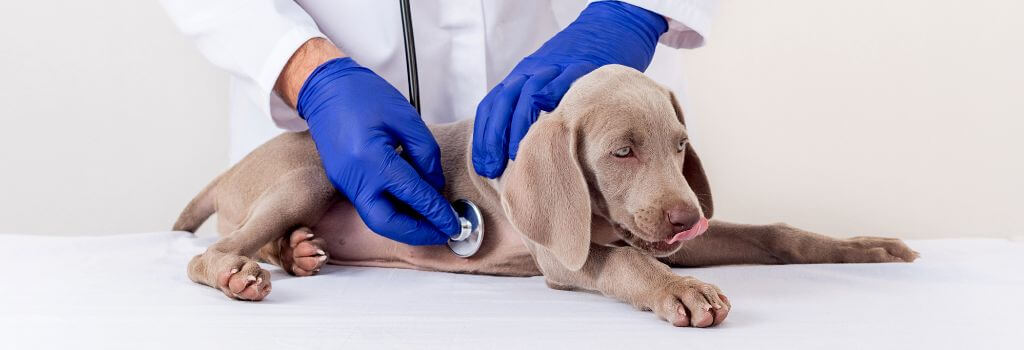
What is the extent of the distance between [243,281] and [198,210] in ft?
3.52

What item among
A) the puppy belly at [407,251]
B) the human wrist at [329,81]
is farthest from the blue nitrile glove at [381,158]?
the puppy belly at [407,251]

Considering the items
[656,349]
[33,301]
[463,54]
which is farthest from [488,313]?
[463,54]

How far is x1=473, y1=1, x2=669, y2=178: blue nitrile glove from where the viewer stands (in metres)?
2.27

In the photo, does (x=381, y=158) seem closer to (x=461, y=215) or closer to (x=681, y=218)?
(x=461, y=215)

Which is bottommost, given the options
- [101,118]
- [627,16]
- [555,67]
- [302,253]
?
[101,118]

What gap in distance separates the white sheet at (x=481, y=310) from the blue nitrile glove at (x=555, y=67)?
1.10 ft

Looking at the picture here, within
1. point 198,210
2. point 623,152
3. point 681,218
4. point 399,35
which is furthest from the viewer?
point 198,210

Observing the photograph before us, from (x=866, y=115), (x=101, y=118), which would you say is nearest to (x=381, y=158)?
(x=101, y=118)

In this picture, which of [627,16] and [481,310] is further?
[627,16]

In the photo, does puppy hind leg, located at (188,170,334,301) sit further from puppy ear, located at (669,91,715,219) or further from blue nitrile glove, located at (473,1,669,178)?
puppy ear, located at (669,91,715,219)

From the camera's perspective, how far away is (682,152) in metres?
2.19

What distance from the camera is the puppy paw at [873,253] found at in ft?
8.37

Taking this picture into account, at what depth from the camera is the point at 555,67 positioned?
2404 millimetres

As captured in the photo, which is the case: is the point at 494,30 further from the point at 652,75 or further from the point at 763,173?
the point at 763,173
